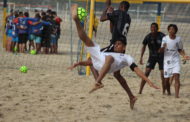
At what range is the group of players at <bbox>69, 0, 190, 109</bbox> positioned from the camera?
21.7 ft

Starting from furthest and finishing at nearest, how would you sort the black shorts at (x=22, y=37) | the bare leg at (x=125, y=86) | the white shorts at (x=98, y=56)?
the black shorts at (x=22, y=37) < the bare leg at (x=125, y=86) < the white shorts at (x=98, y=56)

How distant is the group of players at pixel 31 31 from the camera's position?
1562 cm

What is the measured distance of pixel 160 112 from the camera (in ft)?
23.5

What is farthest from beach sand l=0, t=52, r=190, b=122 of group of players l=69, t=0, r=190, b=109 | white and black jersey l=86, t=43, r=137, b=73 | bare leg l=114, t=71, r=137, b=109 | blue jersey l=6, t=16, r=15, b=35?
blue jersey l=6, t=16, r=15, b=35

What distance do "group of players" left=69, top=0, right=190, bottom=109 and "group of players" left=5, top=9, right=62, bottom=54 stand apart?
296 inches

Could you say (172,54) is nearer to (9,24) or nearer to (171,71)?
(171,71)

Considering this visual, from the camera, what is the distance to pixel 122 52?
692 cm

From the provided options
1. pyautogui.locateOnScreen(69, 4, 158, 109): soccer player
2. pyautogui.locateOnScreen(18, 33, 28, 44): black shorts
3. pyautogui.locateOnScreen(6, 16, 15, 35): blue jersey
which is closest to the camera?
pyautogui.locateOnScreen(69, 4, 158, 109): soccer player

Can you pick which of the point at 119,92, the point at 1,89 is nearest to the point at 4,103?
the point at 1,89

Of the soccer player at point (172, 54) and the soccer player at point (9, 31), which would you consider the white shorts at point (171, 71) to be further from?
the soccer player at point (9, 31)

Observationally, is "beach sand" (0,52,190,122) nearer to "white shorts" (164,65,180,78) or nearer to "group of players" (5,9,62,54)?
"white shorts" (164,65,180,78)

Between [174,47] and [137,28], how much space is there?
1109cm

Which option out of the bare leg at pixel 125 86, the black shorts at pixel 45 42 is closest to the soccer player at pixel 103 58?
the bare leg at pixel 125 86

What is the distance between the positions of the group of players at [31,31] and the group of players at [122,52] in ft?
24.7
